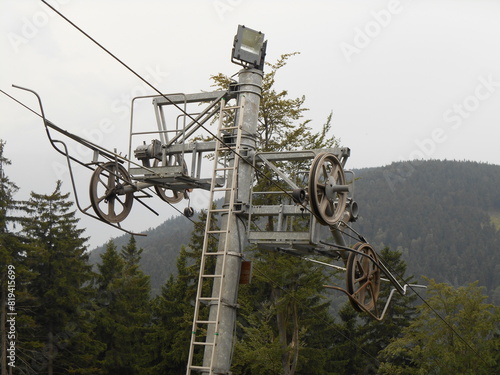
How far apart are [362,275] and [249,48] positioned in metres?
4.57

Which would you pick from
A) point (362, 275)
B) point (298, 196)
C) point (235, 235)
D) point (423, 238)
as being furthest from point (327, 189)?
point (423, 238)

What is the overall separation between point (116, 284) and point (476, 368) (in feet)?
83.2

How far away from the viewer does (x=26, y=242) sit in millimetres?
39219

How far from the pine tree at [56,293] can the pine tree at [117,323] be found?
3.89m

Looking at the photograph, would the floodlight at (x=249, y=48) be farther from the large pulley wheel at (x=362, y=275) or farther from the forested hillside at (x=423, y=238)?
Answer: the forested hillside at (x=423, y=238)

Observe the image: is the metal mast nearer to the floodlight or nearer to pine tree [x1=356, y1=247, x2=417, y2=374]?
the floodlight

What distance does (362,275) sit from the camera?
12.6 meters

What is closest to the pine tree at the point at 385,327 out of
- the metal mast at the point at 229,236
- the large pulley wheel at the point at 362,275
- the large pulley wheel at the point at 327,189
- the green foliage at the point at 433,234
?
the large pulley wheel at the point at 362,275

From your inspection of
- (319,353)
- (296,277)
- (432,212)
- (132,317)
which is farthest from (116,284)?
(432,212)

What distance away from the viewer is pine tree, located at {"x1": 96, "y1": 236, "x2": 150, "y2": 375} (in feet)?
152

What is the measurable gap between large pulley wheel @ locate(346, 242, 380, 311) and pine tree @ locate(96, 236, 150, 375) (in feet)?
112

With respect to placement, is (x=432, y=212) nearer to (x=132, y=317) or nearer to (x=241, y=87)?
(x=132, y=317)

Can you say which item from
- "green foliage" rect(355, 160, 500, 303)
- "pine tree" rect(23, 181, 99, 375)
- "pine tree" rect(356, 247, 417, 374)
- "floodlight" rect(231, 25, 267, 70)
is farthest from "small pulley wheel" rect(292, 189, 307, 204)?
"green foliage" rect(355, 160, 500, 303)

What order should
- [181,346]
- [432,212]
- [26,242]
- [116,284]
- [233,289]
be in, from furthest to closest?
[432,212]
[116,284]
[181,346]
[26,242]
[233,289]
